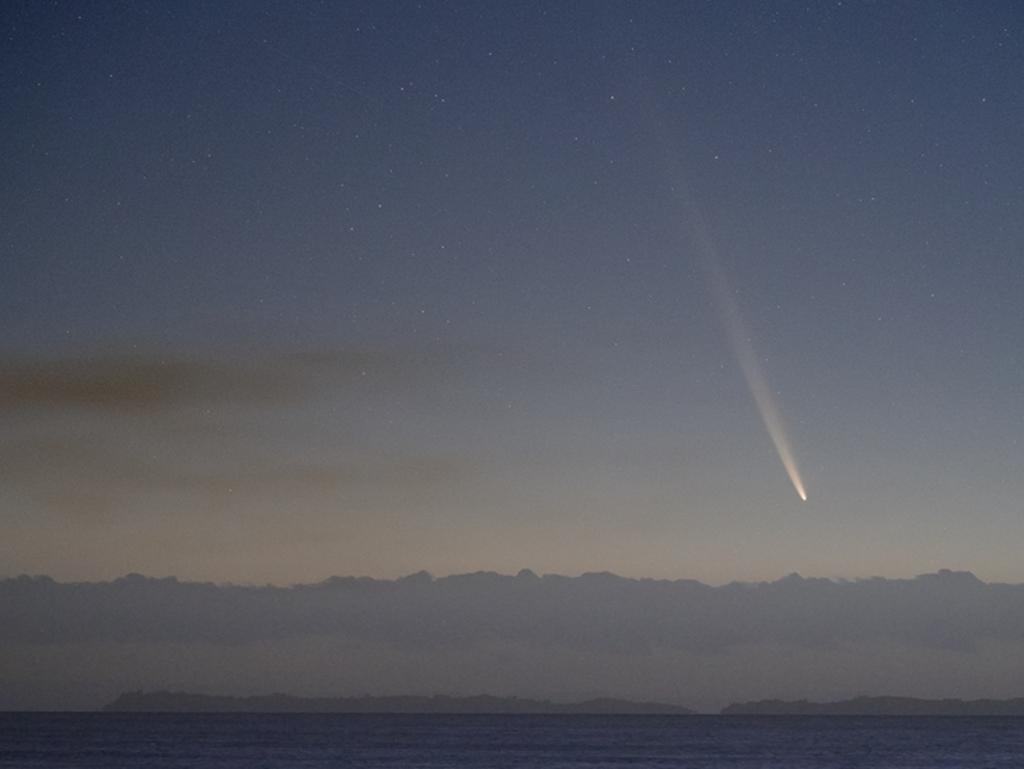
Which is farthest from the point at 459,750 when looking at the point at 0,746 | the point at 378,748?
the point at 0,746

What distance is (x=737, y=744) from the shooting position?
153875 millimetres

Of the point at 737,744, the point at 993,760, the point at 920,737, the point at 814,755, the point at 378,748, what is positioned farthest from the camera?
the point at 920,737

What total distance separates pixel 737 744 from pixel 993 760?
4430 centimetres

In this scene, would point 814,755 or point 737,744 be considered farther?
point 737,744

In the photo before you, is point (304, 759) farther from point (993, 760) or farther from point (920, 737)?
point (920, 737)

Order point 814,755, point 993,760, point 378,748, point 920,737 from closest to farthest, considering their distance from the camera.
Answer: point 993,760 → point 814,755 → point 378,748 → point 920,737

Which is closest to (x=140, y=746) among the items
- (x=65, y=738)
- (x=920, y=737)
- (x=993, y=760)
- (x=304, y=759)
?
(x=65, y=738)

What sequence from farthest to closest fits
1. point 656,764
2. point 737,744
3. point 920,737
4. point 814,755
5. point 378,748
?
point 920,737, point 737,744, point 378,748, point 814,755, point 656,764

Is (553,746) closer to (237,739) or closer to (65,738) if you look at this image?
(237,739)

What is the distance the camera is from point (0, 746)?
132 metres

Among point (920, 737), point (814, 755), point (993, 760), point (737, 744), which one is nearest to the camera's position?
point (993, 760)

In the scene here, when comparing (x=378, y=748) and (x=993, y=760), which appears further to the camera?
(x=378, y=748)

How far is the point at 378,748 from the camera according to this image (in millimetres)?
134625

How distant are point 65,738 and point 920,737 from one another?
12531cm
